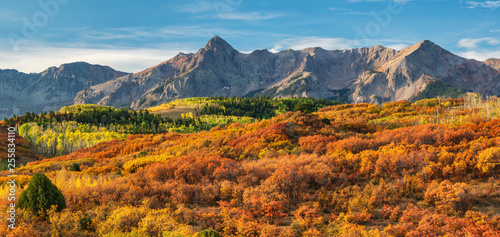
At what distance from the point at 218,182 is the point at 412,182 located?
10243 mm

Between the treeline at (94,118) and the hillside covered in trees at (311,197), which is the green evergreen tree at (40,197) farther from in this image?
the treeline at (94,118)

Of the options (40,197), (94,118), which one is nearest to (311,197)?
(40,197)

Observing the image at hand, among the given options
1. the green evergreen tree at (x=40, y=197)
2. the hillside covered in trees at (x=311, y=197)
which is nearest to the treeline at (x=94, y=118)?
the hillside covered in trees at (x=311, y=197)

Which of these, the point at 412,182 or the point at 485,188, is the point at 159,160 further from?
the point at 485,188

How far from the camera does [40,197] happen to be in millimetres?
13125

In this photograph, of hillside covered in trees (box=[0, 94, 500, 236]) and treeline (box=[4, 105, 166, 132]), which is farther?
treeline (box=[4, 105, 166, 132])

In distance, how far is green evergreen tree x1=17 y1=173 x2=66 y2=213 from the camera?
42.9ft

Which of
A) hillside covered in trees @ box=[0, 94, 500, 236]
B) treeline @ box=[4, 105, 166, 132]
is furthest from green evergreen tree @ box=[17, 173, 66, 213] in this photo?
treeline @ box=[4, 105, 166, 132]

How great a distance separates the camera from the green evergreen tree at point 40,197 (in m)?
13.1

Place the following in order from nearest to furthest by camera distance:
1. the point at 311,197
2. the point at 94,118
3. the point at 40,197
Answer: the point at 40,197, the point at 311,197, the point at 94,118

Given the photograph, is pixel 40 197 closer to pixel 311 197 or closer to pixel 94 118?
pixel 311 197

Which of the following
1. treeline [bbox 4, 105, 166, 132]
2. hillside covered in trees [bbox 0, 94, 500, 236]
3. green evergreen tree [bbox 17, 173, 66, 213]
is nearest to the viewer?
hillside covered in trees [bbox 0, 94, 500, 236]

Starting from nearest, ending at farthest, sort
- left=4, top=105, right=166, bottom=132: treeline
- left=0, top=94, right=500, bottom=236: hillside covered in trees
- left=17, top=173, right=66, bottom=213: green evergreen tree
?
1. left=0, top=94, right=500, bottom=236: hillside covered in trees
2. left=17, top=173, right=66, bottom=213: green evergreen tree
3. left=4, top=105, right=166, bottom=132: treeline

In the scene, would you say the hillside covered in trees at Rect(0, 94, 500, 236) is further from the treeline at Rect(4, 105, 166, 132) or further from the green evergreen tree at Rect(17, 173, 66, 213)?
the treeline at Rect(4, 105, 166, 132)
